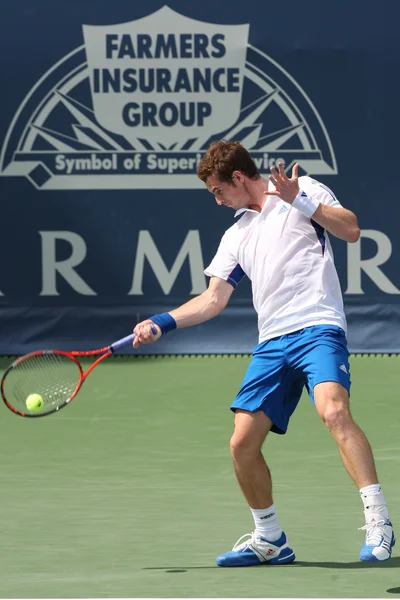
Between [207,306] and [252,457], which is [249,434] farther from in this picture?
[207,306]

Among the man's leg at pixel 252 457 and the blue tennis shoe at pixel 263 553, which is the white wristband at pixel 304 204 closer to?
the man's leg at pixel 252 457

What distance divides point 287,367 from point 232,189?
25.2 inches

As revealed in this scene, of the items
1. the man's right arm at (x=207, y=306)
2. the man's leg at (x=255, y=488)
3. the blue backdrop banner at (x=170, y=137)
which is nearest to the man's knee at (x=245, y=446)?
the man's leg at (x=255, y=488)

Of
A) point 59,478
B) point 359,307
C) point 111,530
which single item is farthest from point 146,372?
point 111,530

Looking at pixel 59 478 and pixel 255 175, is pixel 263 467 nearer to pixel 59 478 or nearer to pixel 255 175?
pixel 255 175

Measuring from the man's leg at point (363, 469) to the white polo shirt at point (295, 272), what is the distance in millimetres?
336

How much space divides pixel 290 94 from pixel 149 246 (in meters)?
1.44

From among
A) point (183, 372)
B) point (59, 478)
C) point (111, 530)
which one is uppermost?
point (183, 372)

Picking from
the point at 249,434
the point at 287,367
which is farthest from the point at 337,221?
the point at 249,434

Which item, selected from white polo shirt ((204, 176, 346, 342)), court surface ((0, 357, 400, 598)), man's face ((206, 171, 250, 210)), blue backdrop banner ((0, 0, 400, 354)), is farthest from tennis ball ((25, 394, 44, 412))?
blue backdrop banner ((0, 0, 400, 354))

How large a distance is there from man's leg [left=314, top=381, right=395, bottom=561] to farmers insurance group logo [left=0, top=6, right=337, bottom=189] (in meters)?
5.40

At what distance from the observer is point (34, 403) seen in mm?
5027

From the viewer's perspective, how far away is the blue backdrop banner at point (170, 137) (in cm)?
972

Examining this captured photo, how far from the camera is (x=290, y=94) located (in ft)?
32.0
